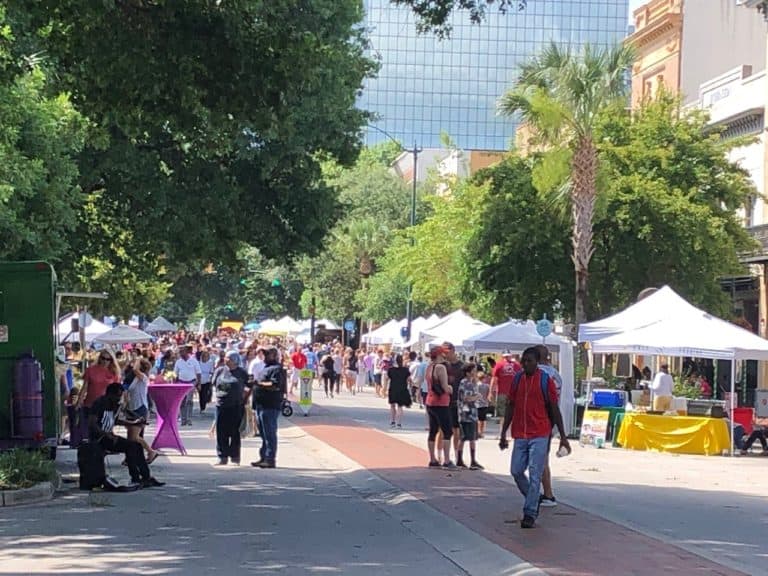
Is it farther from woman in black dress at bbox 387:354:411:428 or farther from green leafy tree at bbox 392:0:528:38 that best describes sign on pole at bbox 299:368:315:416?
green leafy tree at bbox 392:0:528:38

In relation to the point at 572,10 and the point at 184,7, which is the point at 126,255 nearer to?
the point at 184,7

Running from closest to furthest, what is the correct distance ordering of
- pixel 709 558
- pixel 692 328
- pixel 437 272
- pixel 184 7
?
pixel 709 558, pixel 184 7, pixel 692 328, pixel 437 272

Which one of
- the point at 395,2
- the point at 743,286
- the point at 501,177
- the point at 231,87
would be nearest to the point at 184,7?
the point at 231,87

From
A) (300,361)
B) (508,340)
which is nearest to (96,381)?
(508,340)

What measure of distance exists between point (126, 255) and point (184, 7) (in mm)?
18250

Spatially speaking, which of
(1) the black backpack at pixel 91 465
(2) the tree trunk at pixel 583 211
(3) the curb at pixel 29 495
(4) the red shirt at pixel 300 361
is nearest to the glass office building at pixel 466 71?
(4) the red shirt at pixel 300 361

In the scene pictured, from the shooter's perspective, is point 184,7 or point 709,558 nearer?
point 709,558

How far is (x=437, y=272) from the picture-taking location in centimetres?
5069

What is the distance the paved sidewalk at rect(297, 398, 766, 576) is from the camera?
33.6 feet

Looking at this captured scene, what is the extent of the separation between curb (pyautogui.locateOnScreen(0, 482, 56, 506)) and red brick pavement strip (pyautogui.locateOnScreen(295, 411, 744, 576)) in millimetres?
4335

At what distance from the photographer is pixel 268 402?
1911cm

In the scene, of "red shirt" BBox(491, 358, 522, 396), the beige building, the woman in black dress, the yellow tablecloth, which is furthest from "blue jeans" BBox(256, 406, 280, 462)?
the beige building

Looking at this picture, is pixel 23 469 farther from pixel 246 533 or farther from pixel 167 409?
pixel 167 409

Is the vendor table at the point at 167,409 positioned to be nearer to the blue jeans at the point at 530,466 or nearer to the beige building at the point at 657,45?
the blue jeans at the point at 530,466
